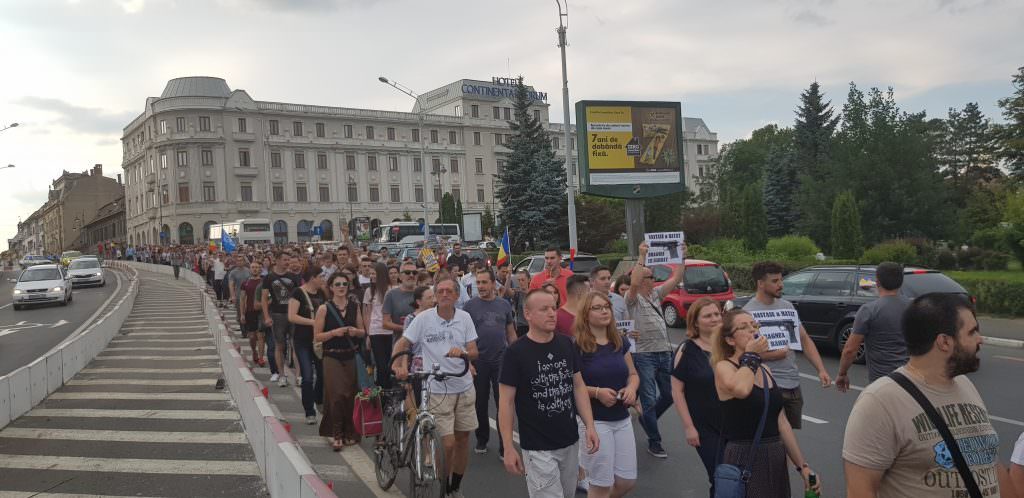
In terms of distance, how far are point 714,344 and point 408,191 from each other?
87.2 metres

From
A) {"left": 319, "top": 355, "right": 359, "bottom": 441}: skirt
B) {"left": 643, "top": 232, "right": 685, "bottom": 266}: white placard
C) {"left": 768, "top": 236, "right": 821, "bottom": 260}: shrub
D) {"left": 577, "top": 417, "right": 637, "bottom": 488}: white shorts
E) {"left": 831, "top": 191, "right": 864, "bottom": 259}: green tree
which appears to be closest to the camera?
{"left": 577, "top": 417, "right": 637, "bottom": 488}: white shorts

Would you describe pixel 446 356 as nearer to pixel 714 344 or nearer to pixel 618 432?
pixel 618 432

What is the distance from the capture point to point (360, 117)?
86.0 meters

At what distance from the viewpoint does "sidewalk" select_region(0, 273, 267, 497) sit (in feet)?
21.4

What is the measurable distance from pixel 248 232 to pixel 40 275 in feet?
84.3

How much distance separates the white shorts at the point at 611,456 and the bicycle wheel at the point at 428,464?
4.03ft

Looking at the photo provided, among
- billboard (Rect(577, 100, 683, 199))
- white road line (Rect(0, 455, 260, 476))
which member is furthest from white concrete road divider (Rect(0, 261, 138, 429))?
billboard (Rect(577, 100, 683, 199))

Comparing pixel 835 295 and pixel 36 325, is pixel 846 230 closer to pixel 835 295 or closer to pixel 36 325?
pixel 835 295

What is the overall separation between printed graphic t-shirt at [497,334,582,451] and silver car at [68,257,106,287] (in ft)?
122

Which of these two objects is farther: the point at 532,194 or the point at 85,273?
the point at 532,194

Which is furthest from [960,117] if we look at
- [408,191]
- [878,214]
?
[408,191]

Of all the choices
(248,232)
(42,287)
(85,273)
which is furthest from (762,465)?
(248,232)

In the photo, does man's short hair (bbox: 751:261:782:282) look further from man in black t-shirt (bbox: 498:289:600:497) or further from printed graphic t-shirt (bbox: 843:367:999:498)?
printed graphic t-shirt (bbox: 843:367:999:498)

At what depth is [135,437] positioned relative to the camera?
26.5 feet
